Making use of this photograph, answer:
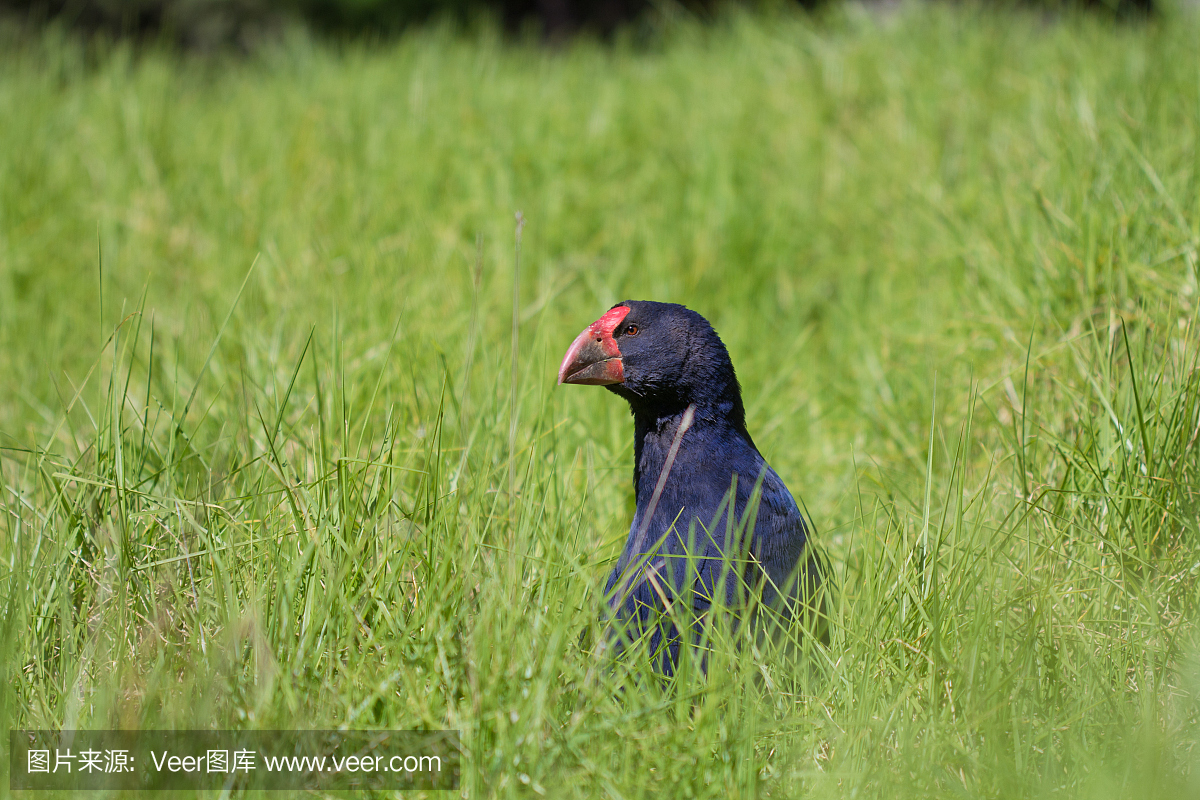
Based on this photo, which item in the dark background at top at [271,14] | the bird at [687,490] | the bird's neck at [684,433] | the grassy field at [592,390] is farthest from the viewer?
the dark background at top at [271,14]

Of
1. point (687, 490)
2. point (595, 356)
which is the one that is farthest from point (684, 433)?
point (595, 356)

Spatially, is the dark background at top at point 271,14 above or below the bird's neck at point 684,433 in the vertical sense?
above

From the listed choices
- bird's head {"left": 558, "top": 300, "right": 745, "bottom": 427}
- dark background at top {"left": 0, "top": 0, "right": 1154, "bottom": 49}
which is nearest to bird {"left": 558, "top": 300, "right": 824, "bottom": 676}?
bird's head {"left": 558, "top": 300, "right": 745, "bottom": 427}

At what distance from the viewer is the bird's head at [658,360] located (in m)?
2.03

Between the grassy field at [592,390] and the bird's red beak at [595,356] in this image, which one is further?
the bird's red beak at [595,356]

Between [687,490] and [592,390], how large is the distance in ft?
4.08

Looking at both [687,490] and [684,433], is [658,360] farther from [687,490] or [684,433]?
[687,490]

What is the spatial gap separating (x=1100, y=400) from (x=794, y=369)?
1.34 meters

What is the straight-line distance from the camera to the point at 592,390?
315cm

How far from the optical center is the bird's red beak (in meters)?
2.08

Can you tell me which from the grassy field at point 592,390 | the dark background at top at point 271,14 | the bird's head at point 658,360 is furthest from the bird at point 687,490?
the dark background at top at point 271,14

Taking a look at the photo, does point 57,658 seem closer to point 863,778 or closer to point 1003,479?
point 863,778

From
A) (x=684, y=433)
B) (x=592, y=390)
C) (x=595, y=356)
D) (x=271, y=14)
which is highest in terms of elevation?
(x=271, y=14)

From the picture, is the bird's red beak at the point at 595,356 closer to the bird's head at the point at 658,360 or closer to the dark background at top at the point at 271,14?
the bird's head at the point at 658,360
